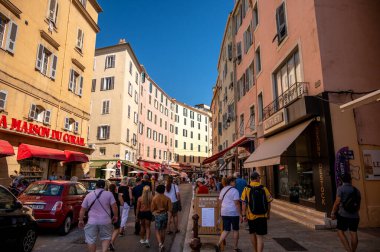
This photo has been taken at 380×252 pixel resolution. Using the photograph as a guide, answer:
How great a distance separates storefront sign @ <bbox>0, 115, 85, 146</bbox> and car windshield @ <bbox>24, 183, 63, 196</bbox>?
6443mm

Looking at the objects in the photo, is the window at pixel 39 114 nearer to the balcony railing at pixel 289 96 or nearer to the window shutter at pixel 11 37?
the window shutter at pixel 11 37

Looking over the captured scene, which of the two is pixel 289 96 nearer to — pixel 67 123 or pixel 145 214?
pixel 145 214

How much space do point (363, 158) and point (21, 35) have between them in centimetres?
1743

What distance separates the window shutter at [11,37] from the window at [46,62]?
81.1 inches

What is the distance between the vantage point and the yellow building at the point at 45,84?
14148 millimetres

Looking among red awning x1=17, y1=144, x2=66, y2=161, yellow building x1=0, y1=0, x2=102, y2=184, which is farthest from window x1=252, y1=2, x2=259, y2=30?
red awning x1=17, y1=144, x2=66, y2=161

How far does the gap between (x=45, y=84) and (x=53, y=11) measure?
203 inches

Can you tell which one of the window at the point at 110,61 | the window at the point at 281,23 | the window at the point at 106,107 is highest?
the window at the point at 110,61

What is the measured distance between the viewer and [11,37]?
47.0 ft

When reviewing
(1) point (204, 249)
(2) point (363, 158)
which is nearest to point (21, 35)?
(1) point (204, 249)

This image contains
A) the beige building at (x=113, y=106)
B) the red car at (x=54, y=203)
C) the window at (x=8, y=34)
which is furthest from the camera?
the beige building at (x=113, y=106)

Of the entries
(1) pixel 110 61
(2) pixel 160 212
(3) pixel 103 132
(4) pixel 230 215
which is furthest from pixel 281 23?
(1) pixel 110 61

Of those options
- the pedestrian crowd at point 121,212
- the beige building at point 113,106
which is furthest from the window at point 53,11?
the beige building at point 113,106

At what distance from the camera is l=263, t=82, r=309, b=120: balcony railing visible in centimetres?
1038
